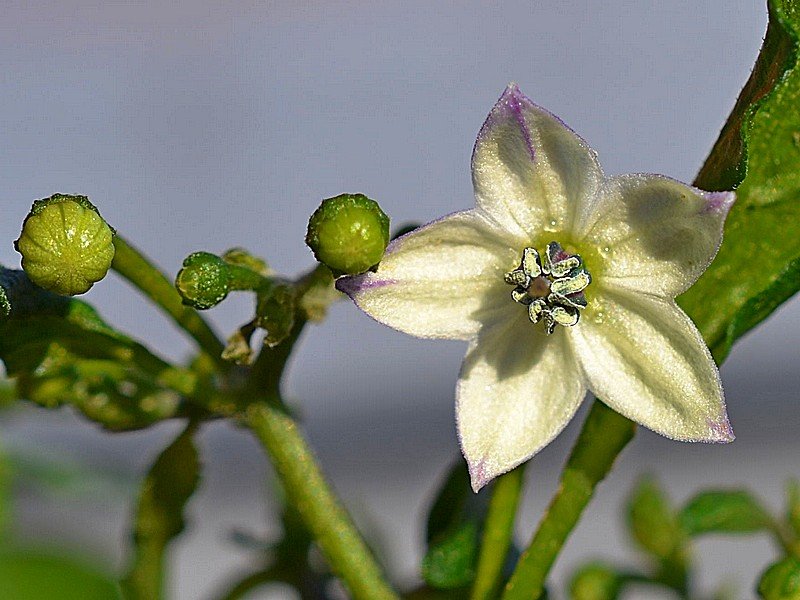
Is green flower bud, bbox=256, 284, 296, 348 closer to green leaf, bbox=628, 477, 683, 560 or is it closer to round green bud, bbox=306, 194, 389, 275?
round green bud, bbox=306, 194, 389, 275

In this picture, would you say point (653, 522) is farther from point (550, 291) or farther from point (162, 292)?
point (162, 292)

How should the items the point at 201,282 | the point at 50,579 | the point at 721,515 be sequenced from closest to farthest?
the point at 50,579
the point at 201,282
the point at 721,515

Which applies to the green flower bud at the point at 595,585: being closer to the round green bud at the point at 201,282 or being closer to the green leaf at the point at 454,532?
the green leaf at the point at 454,532

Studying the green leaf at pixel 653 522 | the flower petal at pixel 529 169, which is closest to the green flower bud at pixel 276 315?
the flower petal at pixel 529 169

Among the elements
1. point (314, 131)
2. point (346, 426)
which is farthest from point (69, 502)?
point (314, 131)

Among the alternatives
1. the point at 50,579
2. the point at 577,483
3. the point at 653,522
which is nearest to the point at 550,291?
the point at 577,483

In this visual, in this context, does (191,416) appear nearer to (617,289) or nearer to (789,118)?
(617,289)

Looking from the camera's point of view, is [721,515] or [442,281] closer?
[442,281]
